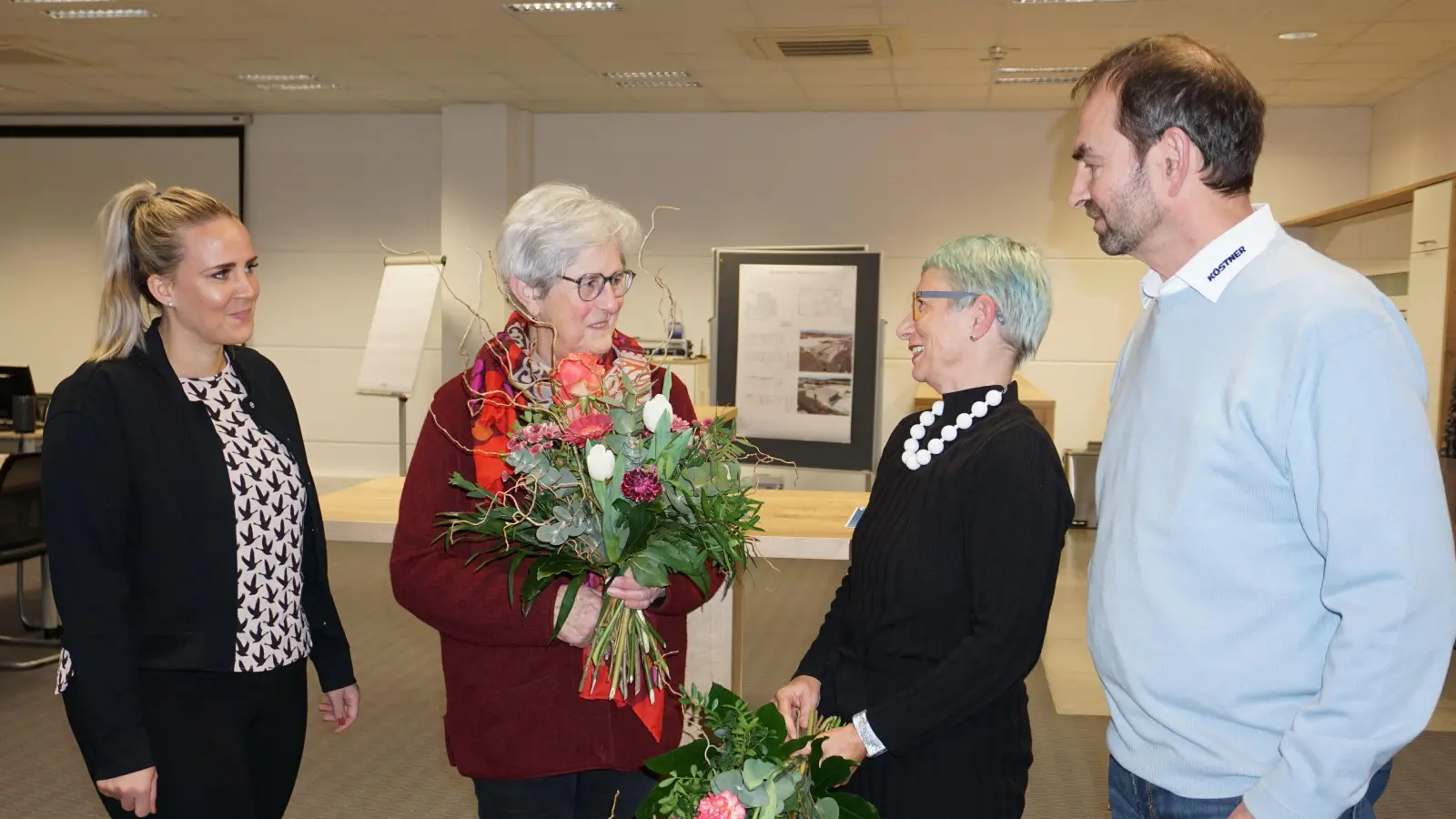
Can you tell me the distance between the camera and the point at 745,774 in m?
1.26

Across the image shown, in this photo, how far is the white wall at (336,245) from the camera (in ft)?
35.6

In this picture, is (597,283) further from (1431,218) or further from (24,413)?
(1431,218)

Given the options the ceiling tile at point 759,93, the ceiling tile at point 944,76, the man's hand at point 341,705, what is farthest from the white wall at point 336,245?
the man's hand at point 341,705

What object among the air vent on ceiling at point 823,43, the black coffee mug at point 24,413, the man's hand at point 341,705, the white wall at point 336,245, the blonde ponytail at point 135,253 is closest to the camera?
the blonde ponytail at point 135,253

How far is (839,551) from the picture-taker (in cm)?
296

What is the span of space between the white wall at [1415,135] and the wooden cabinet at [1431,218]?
2.00 meters

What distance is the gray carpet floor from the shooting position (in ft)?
12.2

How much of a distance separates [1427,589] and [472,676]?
1.33m

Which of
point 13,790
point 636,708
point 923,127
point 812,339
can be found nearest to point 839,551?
point 636,708

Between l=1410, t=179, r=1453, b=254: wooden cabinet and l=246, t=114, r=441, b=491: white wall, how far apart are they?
25.7 ft

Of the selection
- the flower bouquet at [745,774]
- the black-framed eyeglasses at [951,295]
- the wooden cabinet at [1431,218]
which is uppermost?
the wooden cabinet at [1431,218]

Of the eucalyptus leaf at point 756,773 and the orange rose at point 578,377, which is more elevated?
the orange rose at point 578,377

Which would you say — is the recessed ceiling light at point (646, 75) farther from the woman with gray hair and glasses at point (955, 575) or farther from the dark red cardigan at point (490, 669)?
the dark red cardigan at point (490, 669)

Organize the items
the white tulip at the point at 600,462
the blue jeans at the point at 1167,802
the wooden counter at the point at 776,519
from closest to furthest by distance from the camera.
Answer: the blue jeans at the point at 1167,802
the white tulip at the point at 600,462
the wooden counter at the point at 776,519
